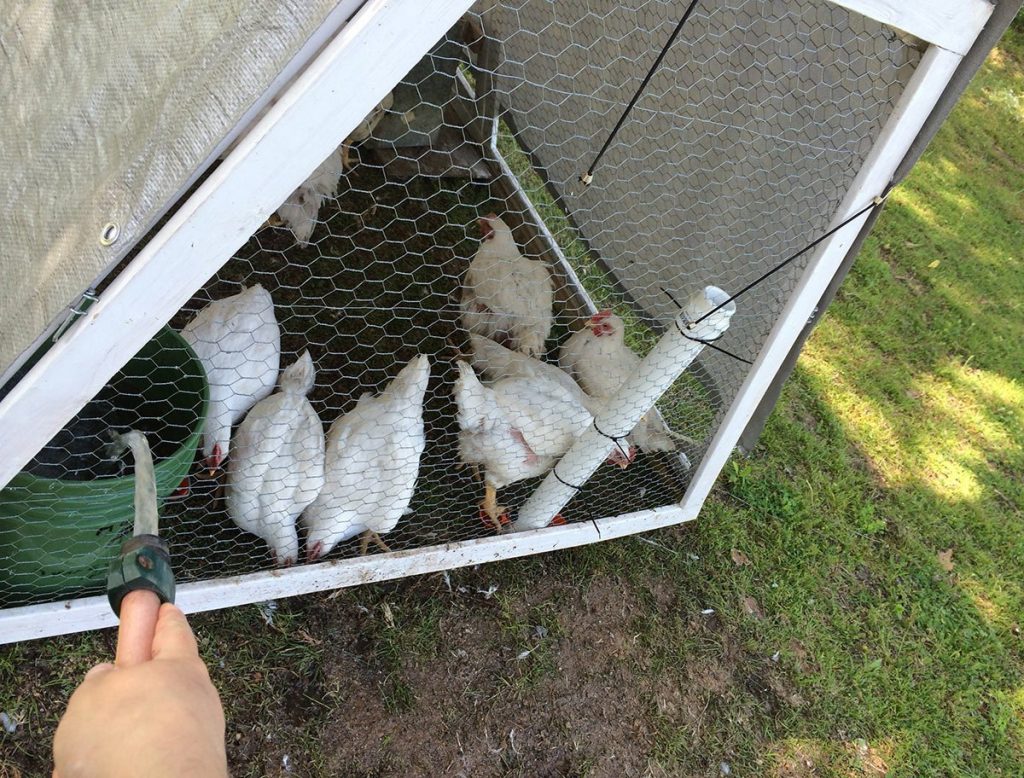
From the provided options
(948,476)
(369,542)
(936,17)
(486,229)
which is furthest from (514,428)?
(948,476)

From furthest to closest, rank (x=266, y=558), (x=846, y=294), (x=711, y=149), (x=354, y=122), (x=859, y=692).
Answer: (x=846, y=294)
(x=711, y=149)
(x=859, y=692)
(x=266, y=558)
(x=354, y=122)

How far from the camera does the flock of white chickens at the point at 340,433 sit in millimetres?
1701

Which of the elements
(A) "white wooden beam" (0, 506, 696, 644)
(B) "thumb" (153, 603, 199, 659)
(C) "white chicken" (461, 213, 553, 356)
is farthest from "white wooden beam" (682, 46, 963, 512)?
(B) "thumb" (153, 603, 199, 659)

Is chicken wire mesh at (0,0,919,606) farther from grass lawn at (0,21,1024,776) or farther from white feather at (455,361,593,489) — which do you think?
grass lawn at (0,21,1024,776)

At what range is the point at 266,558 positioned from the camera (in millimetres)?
1776

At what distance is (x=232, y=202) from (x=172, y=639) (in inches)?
21.8

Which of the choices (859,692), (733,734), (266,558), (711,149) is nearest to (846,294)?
(711,149)

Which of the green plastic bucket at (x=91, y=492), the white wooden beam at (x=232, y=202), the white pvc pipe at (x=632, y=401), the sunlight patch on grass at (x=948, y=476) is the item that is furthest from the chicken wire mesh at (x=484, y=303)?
the sunlight patch on grass at (x=948, y=476)

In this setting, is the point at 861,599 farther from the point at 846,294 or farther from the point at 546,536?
the point at 846,294

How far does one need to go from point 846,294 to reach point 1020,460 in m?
1.08

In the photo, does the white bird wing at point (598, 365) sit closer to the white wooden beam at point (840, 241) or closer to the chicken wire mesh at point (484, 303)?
the chicken wire mesh at point (484, 303)

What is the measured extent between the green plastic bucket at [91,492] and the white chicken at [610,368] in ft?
3.89

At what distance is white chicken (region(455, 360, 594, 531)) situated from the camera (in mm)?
1963

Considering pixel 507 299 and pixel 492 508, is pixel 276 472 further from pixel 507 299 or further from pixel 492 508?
pixel 507 299
